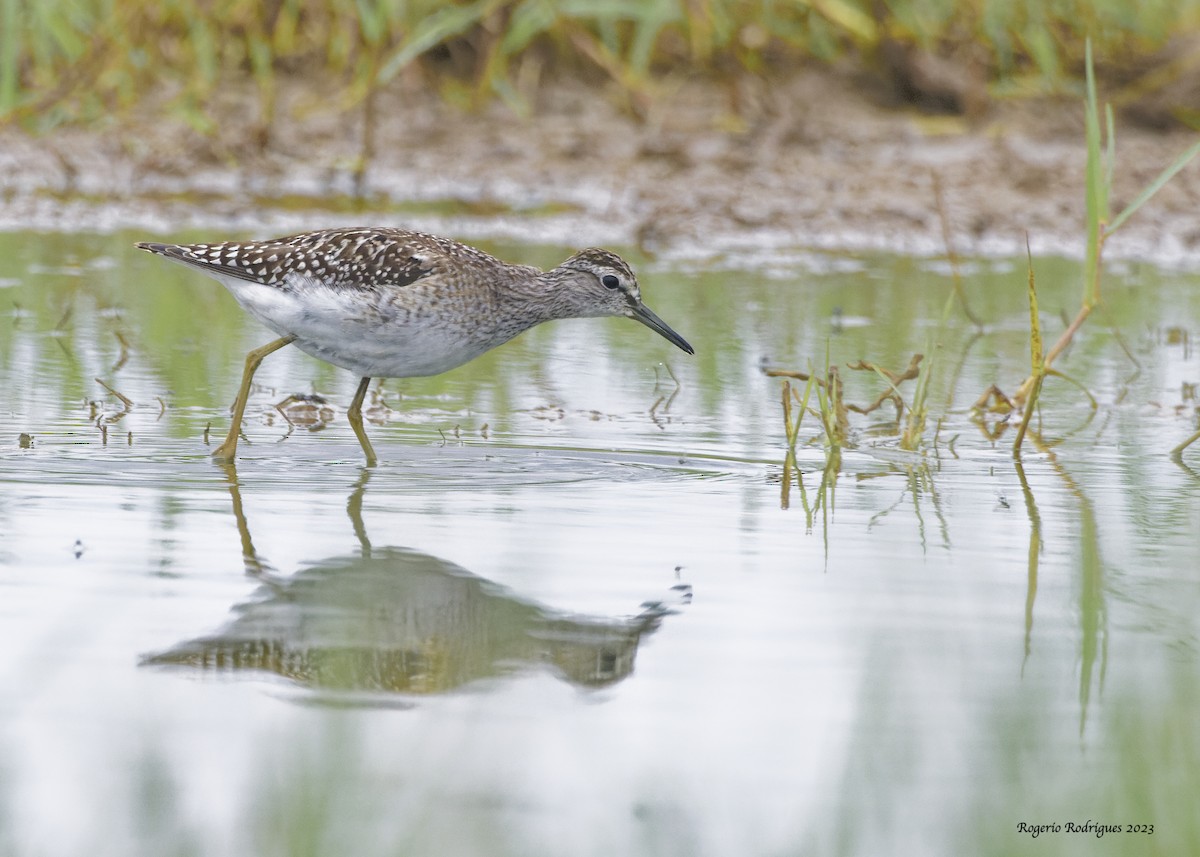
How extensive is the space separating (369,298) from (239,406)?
2.04 feet

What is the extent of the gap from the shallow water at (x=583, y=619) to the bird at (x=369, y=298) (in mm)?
303

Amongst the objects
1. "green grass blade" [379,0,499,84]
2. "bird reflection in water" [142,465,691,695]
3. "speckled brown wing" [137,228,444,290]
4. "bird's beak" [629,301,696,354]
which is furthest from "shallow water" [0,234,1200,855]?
"green grass blade" [379,0,499,84]

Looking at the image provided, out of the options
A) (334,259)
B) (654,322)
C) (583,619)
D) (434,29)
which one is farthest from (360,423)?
(434,29)

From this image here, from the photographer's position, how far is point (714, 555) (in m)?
5.09

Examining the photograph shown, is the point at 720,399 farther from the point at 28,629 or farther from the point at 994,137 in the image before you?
the point at 994,137

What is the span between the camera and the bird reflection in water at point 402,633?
393 centimetres

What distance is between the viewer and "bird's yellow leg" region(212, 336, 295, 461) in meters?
6.38

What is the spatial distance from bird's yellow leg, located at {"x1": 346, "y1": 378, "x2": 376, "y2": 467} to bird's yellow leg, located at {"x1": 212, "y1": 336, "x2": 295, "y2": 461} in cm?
33

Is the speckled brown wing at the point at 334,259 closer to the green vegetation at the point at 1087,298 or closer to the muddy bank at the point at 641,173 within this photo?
the green vegetation at the point at 1087,298

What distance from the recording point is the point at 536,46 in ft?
48.1

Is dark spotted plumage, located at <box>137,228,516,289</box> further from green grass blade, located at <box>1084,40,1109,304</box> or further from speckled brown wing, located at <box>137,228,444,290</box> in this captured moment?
green grass blade, located at <box>1084,40,1109,304</box>

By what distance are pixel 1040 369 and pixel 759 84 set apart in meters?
8.71

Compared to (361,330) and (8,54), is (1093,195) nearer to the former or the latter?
(361,330)

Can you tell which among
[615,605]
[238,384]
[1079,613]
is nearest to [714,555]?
[615,605]
